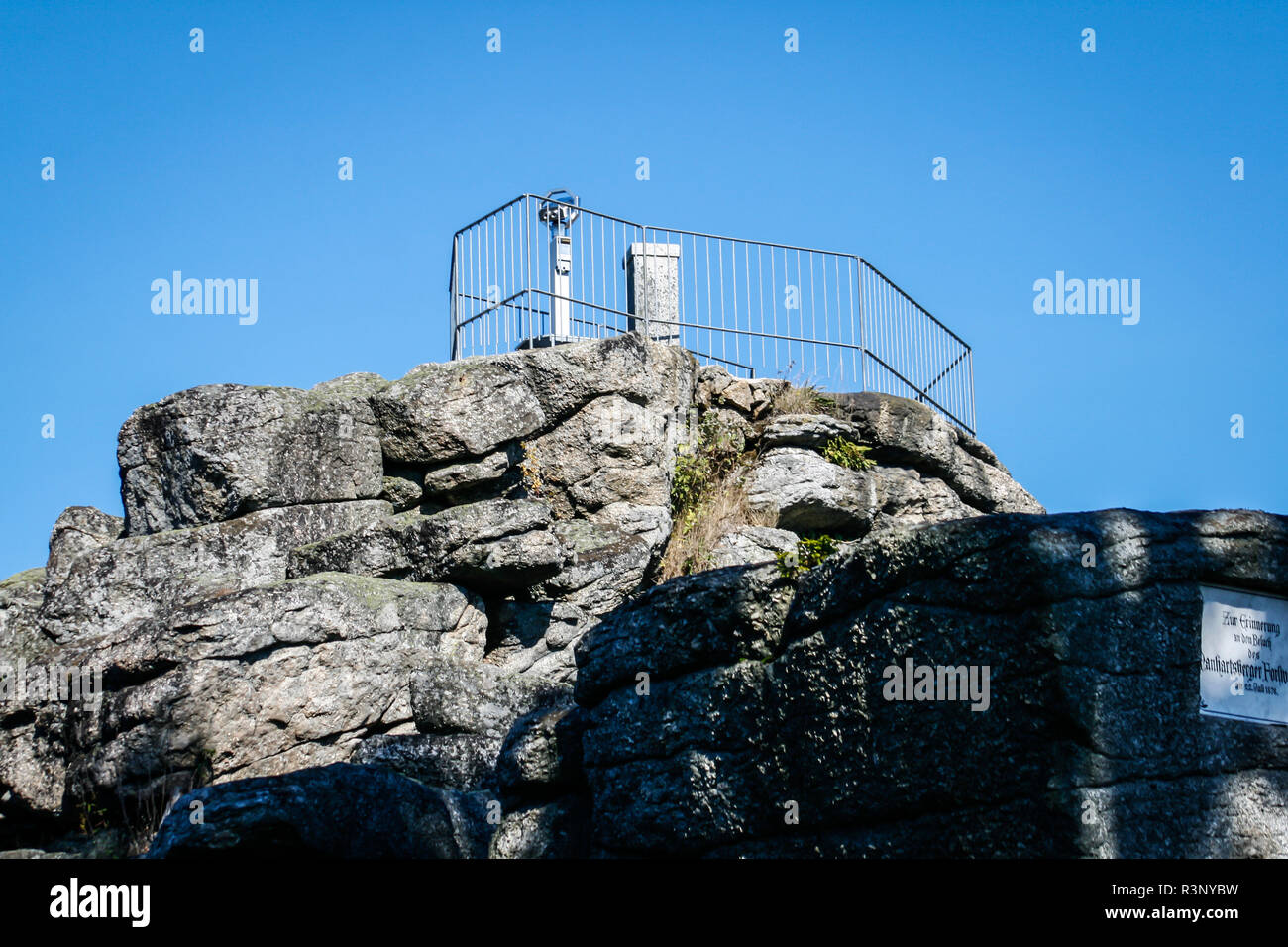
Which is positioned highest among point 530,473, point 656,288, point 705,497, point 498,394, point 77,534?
point 656,288

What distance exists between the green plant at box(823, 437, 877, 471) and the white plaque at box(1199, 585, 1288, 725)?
8370 mm

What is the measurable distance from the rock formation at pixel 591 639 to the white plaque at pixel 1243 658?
97 mm

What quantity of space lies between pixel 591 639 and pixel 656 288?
861 cm

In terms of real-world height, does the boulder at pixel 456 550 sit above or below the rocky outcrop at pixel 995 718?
above

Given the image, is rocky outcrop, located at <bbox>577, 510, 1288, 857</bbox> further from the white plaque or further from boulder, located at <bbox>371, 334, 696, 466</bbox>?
boulder, located at <bbox>371, 334, 696, 466</bbox>

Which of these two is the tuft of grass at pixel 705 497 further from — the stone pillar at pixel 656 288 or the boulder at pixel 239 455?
the boulder at pixel 239 455

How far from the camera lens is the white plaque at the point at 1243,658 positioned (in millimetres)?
5438

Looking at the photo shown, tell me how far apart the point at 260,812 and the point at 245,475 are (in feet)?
20.7

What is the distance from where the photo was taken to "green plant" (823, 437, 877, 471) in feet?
46.0

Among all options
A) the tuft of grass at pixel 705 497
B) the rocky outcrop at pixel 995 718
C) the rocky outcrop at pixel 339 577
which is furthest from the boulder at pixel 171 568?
the rocky outcrop at pixel 995 718

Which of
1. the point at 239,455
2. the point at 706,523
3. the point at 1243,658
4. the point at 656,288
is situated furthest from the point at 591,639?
the point at 656,288

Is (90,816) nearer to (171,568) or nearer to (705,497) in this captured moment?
(171,568)

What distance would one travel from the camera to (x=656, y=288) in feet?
48.6
